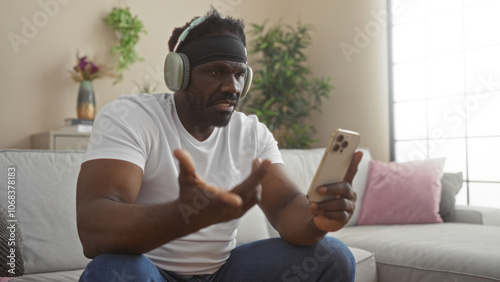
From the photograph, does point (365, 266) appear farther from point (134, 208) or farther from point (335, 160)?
point (134, 208)

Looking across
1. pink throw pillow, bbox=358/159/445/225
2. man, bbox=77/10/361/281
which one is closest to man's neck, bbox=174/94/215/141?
man, bbox=77/10/361/281

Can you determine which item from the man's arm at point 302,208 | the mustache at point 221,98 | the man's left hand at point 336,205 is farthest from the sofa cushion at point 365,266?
the mustache at point 221,98

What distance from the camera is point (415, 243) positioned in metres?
2.01

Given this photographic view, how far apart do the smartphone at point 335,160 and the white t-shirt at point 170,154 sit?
31 centimetres

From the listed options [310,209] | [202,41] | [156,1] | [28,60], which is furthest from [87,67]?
[310,209]

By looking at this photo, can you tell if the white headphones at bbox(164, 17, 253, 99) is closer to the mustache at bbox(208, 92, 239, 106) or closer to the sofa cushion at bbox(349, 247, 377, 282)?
the mustache at bbox(208, 92, 239, 106)

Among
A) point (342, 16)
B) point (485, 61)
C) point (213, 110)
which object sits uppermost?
point (342, 16)

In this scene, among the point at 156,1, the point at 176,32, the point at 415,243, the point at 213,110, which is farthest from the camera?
the point at 156,1

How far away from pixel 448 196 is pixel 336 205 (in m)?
1.85

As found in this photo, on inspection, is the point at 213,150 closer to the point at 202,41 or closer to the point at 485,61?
the point at 202,41

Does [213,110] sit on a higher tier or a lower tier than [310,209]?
higher

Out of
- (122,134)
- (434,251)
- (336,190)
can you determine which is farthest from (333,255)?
(434,251)

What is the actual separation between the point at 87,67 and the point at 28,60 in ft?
1.30

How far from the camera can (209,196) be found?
2.62 ft
